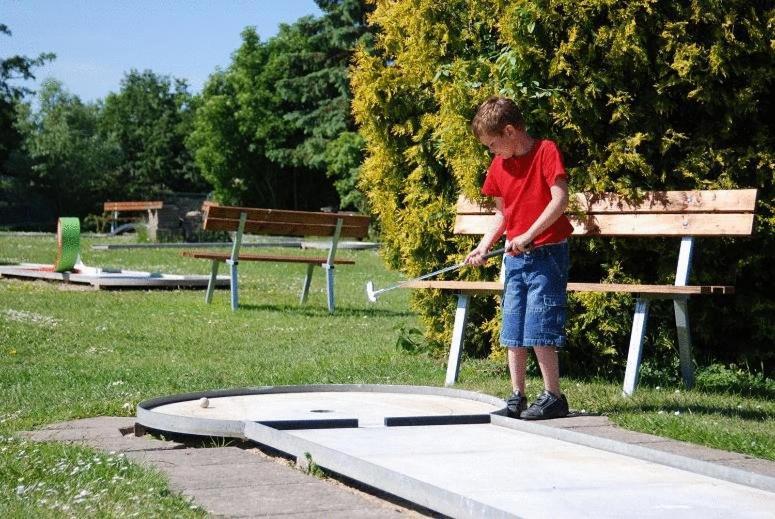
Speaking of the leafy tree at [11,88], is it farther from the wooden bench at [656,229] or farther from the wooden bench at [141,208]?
the wooden bench at [656,229]

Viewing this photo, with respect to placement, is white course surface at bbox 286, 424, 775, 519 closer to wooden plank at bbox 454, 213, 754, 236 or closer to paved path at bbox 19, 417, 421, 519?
paved path at bbox 19, 417, 421, 519

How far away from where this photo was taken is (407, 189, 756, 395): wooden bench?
6.35 m

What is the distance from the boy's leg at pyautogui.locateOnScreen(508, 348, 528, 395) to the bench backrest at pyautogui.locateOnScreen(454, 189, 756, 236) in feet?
4.36

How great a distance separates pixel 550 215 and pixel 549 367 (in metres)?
0.81

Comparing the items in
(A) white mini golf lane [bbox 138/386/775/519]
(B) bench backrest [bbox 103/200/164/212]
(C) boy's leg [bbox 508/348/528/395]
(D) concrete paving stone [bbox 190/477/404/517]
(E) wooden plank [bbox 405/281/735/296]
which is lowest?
(D) concrete paving stone [bbox 190/477/404/517]

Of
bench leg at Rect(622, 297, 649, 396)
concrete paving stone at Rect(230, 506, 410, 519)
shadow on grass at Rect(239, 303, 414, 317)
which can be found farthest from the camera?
shadow on grass at Rect(239, 303, 414, 317)

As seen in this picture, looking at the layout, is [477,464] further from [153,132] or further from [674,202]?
[153,132]

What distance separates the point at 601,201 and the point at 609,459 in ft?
8.68

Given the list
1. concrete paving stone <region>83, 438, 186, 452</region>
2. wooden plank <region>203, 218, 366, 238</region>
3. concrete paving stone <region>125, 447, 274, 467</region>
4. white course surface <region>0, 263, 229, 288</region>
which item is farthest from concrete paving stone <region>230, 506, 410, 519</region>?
white course surface <region>0, 263, 229, 288</region>

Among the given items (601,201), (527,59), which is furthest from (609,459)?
(527,59)

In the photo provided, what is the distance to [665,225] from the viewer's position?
6.79 meters

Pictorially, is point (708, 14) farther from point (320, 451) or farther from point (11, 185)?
point (11, 185)

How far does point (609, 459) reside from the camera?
4.71 meters

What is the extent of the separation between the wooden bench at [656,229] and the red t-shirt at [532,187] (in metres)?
0.62
